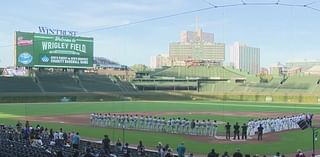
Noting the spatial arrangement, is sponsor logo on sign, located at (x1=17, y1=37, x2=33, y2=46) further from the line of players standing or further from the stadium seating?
the line of players standing

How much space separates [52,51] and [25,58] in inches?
198

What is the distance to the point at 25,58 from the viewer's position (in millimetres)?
85250

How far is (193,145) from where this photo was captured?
27344mm

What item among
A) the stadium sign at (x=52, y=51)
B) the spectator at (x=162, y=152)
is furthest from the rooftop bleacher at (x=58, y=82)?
the spectator at (x=162, y=152)

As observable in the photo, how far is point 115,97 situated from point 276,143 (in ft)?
224

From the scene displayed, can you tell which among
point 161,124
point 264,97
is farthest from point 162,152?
point 264,97

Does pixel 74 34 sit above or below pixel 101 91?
above

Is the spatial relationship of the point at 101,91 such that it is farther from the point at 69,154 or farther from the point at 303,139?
the point at 69,154

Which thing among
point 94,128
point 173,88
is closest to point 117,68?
point 173,88

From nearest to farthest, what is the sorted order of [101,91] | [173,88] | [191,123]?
[191,123]
[101,91]
[173,88]

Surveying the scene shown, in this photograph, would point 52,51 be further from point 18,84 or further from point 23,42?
point 18,84

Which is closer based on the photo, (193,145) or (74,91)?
(193,145)

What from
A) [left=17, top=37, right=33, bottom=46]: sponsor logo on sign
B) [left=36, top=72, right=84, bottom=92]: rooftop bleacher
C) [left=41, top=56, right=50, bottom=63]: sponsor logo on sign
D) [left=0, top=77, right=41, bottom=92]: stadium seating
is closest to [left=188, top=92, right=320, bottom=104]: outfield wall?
[left=36, top=72, right=84, bottom=92]: rooftop bleacher

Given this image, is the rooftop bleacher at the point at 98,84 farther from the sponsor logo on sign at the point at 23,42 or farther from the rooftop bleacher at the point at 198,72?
the rooftop bleacher at the point at 198,72
